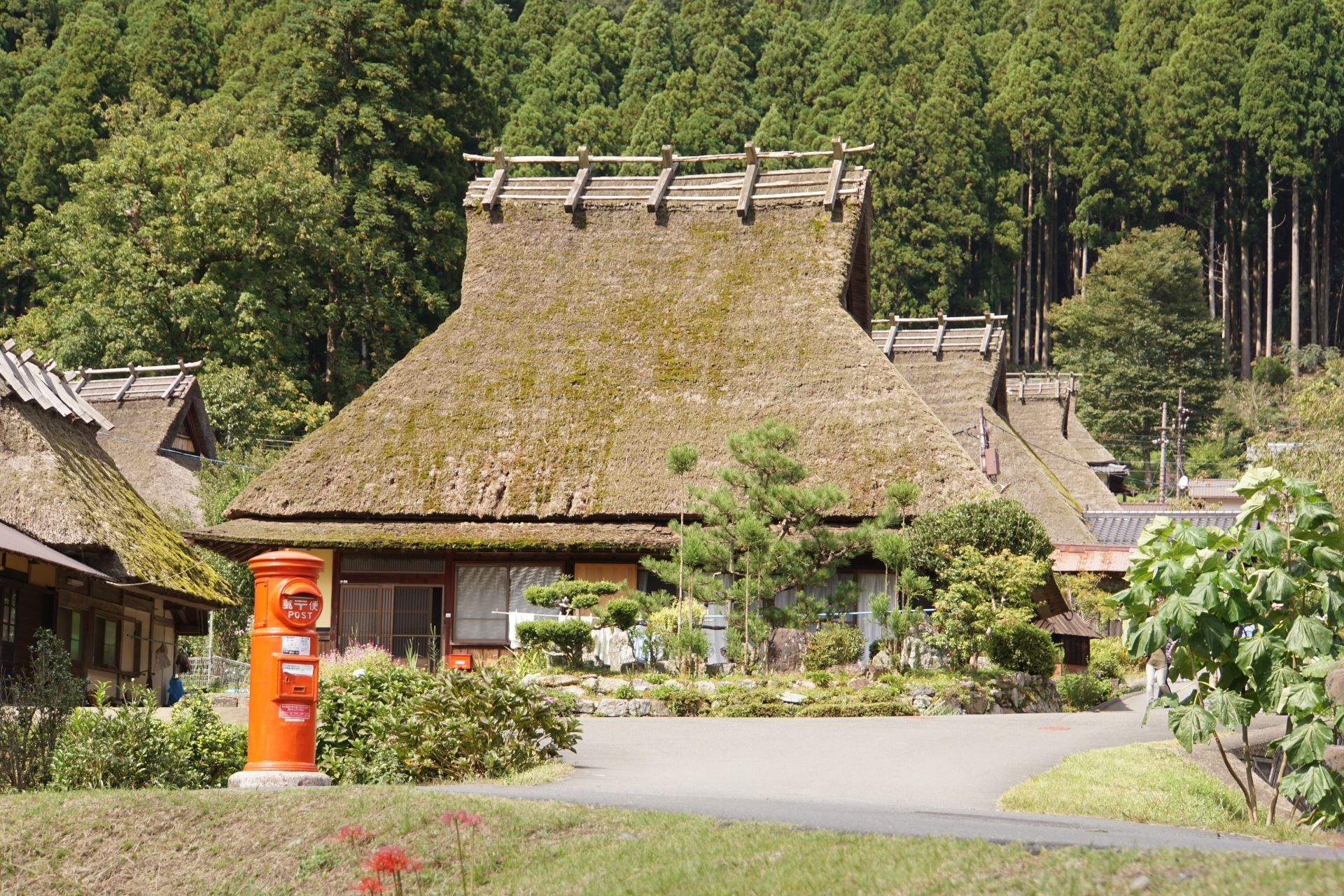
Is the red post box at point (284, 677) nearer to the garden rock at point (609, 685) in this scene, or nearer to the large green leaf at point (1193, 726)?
the large green leaf at point (1193, 726)

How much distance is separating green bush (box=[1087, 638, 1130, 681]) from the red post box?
1926 centimetres

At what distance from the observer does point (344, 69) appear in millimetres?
55906

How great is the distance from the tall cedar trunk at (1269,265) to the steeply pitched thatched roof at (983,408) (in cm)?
3040

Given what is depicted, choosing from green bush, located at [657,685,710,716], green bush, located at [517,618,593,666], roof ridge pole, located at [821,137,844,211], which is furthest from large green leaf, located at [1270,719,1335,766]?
roof ridge pole, located at [821,137,844,211]

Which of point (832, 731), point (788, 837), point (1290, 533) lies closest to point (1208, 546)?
point (1290, 533)

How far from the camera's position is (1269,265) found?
74.0m

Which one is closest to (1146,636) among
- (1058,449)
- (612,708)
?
(612,708)

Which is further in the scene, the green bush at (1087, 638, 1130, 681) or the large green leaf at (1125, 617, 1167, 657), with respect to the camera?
the green bush at (1087, 638, 1130, 681)

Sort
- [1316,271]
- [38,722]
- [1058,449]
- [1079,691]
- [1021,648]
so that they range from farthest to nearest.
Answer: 1. [1316,271]
2. [1058,449]
3. [1079,691]
4. [1021,648]
5. [38,722]

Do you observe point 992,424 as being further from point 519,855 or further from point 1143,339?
point 519,855

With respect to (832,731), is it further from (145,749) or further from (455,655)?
(455,655)

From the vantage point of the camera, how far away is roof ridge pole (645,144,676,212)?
1363 inches

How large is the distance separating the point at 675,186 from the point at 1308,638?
78.6ft

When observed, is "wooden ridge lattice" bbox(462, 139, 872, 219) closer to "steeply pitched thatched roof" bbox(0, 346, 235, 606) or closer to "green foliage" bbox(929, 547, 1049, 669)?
"green foliage" bbox(929, 547, 1049, 669)
